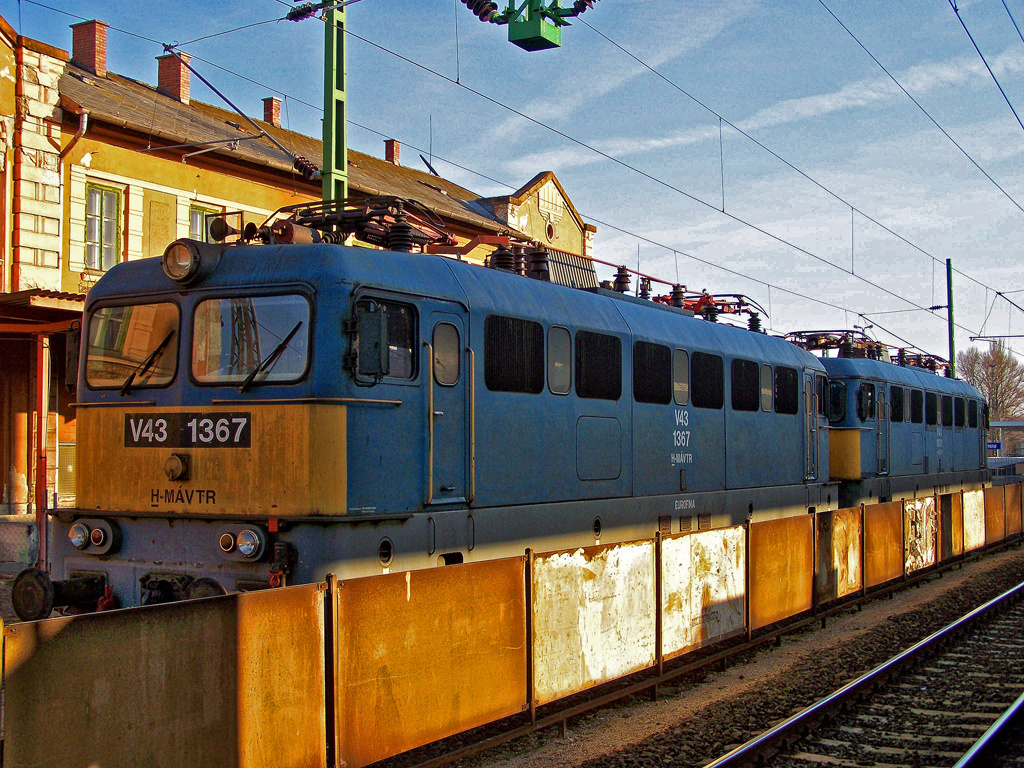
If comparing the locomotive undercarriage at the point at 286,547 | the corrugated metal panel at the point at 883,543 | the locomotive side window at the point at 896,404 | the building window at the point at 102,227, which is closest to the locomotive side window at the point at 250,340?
the locomotive undercarriage at the point at 286,547

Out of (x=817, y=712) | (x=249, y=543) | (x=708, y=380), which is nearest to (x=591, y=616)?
(x=817, y=712)

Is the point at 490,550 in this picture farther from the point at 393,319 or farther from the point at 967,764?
the point at 967,764

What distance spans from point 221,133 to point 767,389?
1649 cm

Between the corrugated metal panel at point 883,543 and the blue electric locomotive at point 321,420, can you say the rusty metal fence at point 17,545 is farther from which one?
the corrugated metal panel at point 883,543

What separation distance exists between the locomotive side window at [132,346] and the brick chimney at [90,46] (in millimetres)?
18605

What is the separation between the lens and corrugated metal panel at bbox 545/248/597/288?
1149 centimetres

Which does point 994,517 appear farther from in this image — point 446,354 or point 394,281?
point 394,281

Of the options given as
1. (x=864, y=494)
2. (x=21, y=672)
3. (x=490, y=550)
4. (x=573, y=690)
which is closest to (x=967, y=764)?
(x=573, y=690)

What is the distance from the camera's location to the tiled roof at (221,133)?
21.5 metres

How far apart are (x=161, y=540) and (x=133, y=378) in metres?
1.47

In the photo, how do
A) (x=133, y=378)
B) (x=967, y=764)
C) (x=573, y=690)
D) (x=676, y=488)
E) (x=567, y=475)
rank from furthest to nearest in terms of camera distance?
(x=676, y=488)
(x=567, y=475)
(x=133, y=378)
(x=573, y=690)
(x=967, y=764)

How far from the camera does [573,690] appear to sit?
7.98 metres

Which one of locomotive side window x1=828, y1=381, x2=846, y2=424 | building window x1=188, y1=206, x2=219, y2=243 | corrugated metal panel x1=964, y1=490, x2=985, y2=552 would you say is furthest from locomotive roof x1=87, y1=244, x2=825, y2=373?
building window x1=188, y1=206, x2=219, y2=243

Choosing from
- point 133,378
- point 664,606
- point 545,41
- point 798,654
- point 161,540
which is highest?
point 545,41
